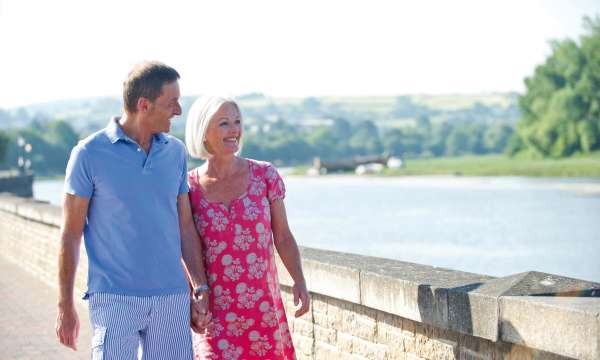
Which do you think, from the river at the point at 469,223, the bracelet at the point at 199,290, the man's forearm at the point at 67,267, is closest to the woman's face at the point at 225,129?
the bracelet at the point at 199,290

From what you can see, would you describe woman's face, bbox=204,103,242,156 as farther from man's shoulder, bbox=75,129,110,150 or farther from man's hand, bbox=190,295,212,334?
man's hand, bbox=190,295,212,334

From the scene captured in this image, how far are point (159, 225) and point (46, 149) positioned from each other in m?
102

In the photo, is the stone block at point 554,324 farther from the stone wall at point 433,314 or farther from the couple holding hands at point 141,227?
the couple holding hands at point 141,227

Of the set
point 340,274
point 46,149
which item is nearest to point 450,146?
point 46,149

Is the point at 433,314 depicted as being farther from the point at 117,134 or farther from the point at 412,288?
the point at 117,134

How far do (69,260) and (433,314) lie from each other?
1674 mm

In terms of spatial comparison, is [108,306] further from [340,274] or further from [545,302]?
[340,274]

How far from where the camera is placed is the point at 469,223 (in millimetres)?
45000

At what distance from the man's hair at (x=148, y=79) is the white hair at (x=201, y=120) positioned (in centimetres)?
32

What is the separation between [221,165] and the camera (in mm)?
4227

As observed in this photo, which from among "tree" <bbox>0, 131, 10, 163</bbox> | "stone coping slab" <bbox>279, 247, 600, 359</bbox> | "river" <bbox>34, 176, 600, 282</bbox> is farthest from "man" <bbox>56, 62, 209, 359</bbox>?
"tree" <bbox>0, 131, 10, 163</bbox>

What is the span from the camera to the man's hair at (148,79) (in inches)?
148

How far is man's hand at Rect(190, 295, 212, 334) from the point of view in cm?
399

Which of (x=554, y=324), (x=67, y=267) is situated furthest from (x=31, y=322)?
(x=554, y=324)
